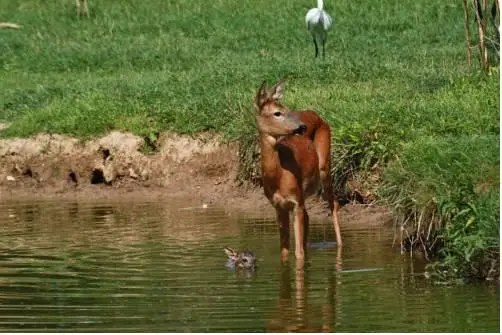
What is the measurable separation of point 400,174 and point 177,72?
863 cm

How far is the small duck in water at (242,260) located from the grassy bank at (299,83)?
4.43 ft

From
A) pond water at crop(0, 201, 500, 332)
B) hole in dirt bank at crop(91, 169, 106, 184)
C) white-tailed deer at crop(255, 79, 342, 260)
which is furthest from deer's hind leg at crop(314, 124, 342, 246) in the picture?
hole in dirt bank at crop(91, 169, 106, 184)

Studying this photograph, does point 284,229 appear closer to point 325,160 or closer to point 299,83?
point 325,160

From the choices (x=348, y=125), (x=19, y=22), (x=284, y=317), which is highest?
(x=19, y=22)

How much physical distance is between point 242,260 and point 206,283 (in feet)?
1.84

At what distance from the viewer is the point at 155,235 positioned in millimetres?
13680

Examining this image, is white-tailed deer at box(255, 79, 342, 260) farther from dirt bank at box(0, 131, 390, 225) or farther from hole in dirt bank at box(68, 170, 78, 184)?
hole in dirt bank at box(68, 170, 78, 184)

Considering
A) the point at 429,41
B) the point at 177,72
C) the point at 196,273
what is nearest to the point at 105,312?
the point at 196,273

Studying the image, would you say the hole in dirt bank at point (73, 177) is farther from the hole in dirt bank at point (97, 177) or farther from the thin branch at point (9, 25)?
the thin branch at point (9, 25)

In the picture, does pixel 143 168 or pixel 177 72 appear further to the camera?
pixel 177 72

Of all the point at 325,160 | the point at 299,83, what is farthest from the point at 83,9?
the point at 325,160

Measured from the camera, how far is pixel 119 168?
17.0 meters

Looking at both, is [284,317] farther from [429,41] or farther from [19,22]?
[19,22]

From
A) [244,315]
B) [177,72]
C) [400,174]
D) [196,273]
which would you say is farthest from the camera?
[177,72]
